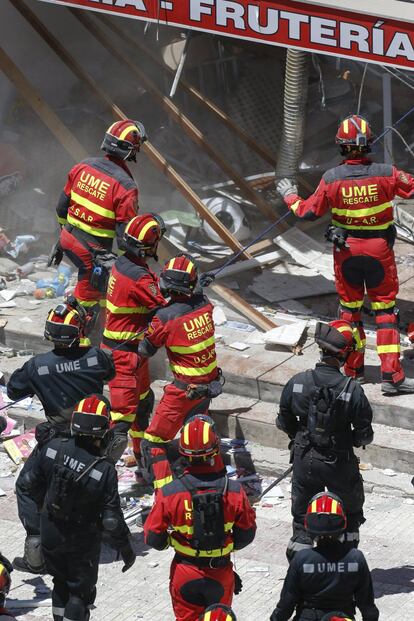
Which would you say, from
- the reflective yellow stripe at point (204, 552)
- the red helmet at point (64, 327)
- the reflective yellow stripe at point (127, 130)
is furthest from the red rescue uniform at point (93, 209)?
the reflective yellow stripe at point (204, 552)

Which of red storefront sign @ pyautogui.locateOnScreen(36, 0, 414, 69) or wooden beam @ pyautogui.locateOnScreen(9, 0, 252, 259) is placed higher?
red storefront sign @ pyautogui.locateOnScreen(36, 0, 414, 69)

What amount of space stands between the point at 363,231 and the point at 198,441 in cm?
368

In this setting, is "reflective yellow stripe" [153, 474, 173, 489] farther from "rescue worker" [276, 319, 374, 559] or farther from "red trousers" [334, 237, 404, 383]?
"red trousers" [334, 237, 404, 383]

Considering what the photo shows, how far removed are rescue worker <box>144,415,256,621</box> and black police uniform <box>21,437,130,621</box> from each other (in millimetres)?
460

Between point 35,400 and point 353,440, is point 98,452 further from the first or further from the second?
point 35,400

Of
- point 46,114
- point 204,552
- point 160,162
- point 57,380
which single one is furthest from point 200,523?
point 46,114

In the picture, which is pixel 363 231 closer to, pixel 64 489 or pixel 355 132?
pixel 355 132

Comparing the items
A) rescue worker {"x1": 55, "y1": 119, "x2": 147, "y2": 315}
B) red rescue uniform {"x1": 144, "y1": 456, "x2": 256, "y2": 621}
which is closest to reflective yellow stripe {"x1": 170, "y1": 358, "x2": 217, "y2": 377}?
rescue worker {"x1": 55, "y1": 119, "x2": 147, "y2": 315}

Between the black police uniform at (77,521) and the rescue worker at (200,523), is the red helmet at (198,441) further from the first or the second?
the black police uniform at (77,521)

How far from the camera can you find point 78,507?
8375 mm

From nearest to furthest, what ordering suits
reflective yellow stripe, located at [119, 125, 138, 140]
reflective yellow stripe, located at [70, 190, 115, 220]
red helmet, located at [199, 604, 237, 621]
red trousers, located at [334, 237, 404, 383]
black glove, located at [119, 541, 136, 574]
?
1. red helmet, located at [199, 604, 237, 621]
2. black glove, located at [119, 541, 136, 574]
3. red trousers, located at [334, 237, 404, 383]
4. reflective yellow stripe, located at [119, 125, 138, 140]
5. reflective yellow stripe, located at [70, 190, 115, 220]

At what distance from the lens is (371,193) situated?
432 inches

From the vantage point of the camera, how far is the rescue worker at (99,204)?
11445mm

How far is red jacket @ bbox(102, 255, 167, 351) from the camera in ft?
34.1
